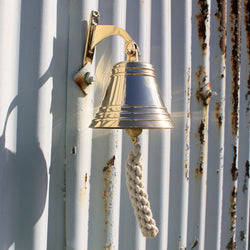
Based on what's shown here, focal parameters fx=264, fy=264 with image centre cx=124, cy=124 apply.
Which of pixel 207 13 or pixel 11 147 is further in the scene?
pixel 207 13

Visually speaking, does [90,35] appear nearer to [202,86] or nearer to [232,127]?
[202,86]

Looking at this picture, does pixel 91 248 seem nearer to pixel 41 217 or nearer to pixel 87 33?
pixel 41 217

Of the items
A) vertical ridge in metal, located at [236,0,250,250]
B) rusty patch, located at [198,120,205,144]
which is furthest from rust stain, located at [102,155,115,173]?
vertical ridge in metal, located at [236,0,250,250]

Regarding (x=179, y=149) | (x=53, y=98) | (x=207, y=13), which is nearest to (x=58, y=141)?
(x=53, y=98)

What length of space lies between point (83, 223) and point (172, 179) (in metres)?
0.44

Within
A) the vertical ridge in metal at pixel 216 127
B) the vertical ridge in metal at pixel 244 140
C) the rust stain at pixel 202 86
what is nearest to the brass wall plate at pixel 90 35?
the rust stain at pixel 202 86

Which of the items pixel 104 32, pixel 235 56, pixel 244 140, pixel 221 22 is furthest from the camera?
pixel 244 140

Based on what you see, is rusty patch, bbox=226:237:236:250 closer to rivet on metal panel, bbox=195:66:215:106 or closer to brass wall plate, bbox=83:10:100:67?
rivet on metal panel, bbox=195:66:215:106

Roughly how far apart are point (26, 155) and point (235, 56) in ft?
3.76

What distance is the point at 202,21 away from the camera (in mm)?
1188

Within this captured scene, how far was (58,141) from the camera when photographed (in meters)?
0.81

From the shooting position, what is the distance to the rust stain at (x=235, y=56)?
135 centimetres

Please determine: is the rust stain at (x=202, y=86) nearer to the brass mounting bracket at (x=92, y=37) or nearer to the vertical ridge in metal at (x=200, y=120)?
the vertical ridge in metal at (x=200, y=120)

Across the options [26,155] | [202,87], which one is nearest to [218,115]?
[202,87]
